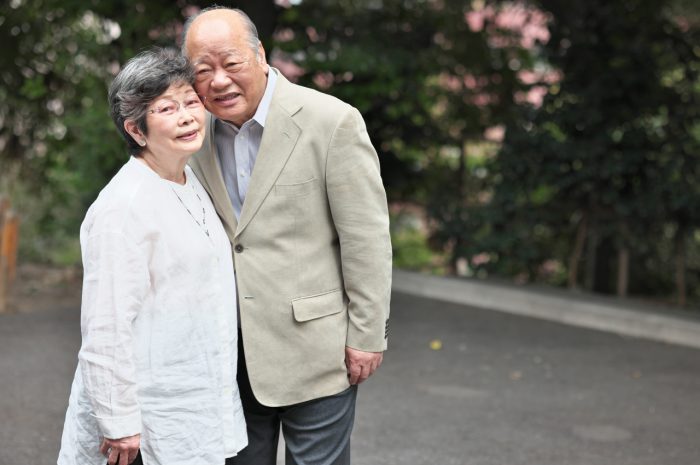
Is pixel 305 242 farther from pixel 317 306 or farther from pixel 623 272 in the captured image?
pixel 623 272

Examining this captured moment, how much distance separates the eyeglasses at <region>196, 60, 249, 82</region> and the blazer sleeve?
1.07ft

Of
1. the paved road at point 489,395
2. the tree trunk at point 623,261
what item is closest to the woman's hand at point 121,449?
the paved road at point 489,395

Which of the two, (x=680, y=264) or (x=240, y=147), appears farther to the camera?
(x=680, y=264)

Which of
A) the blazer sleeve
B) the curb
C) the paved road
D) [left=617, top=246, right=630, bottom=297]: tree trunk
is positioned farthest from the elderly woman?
[left=617, top=246, right=630, bottom=297]: tree trunk

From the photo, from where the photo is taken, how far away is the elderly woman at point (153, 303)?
2.61 metres

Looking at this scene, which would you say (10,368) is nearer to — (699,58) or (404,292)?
(404,292)

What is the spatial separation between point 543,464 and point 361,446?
921 mm

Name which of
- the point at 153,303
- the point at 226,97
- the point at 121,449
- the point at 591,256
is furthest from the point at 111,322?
the point at 591,256

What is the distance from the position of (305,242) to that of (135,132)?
0.59 m

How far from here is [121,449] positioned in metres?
2.67

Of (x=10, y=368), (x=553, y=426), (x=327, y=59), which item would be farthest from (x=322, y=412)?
(x=327, y=59)

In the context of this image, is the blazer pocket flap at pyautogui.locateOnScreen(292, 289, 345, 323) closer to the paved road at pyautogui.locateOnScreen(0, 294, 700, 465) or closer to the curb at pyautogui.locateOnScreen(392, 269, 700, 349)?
the paved road at pyautogui.locateOnScreen(0, 294, 700, 465)

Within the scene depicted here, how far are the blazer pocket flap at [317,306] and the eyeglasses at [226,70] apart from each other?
688mm

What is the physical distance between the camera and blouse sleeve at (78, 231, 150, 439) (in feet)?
8.52
